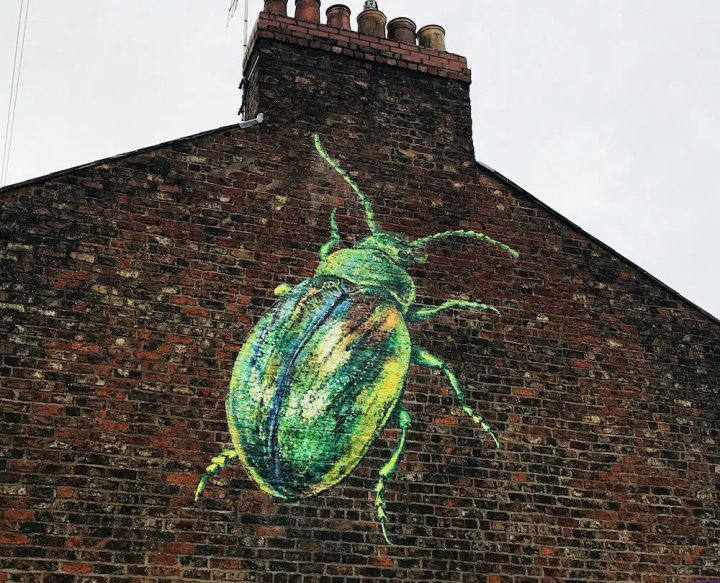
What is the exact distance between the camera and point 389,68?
9062 millimetres

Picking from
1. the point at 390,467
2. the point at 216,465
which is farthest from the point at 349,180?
the point at 216,465

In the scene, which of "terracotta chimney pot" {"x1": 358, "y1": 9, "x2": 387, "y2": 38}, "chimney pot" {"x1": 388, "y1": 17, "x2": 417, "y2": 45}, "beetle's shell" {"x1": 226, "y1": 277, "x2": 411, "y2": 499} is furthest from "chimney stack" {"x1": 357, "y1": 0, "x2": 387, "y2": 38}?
"beetle's shell" {"x1": 226, "y1": 277, "x2": 411, "y2": 499}

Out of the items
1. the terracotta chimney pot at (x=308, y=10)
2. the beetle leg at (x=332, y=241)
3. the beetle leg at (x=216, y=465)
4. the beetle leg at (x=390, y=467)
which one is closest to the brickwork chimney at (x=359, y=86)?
the terracotta chimney pot at (x=308, y=10)

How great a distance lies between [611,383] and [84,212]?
4.81m

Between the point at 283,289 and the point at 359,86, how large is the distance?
91.9 inches

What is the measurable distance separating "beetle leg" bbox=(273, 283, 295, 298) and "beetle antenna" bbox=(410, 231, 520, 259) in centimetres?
126

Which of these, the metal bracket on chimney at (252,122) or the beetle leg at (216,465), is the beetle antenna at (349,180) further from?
the beetle leg at (216,465)

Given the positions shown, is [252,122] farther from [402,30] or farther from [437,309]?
[437,309]

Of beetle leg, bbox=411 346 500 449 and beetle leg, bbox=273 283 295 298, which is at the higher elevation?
beetle leg, bbox=273 283 295 298

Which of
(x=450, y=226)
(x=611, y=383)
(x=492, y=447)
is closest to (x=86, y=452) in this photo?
(x=492, y=447)

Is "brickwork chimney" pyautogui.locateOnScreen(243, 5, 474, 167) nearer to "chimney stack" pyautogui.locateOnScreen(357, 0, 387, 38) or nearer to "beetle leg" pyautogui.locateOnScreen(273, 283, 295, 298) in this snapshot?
"chimney stack" pyautogui.locateOnScreen(357, 0, 387, 38)

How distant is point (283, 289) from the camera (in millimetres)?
7723

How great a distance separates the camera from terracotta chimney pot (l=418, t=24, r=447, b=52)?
945cm

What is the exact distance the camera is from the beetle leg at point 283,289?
7.69 meters
